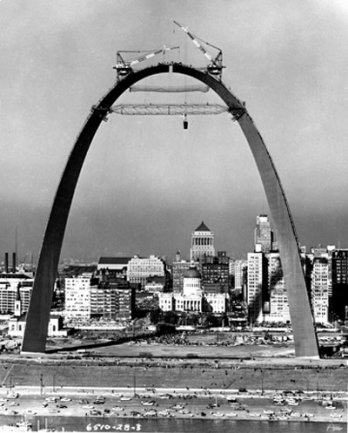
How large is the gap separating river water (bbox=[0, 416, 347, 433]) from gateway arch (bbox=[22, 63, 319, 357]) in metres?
8.78

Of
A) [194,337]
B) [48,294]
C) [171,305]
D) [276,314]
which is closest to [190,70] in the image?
[48,294]

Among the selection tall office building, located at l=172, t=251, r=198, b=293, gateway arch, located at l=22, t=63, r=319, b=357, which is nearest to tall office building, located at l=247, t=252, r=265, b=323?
tall office building, located at l=172, t=251, r=198, b=293

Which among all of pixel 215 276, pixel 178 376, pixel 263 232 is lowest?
pixel 178 376

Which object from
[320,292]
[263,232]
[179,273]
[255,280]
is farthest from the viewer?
[263,232]

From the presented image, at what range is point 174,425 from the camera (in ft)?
101

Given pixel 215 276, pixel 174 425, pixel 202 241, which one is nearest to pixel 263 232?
pixel 215 276

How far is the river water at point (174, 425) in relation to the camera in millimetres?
29984

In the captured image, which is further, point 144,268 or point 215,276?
point 144,268

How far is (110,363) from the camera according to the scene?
39.9m

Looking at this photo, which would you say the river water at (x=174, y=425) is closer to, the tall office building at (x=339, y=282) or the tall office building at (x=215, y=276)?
the tall office building at (x=339, y=282)

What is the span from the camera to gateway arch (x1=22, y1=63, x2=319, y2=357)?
3916 centimetres

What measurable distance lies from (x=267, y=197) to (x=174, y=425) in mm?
12764

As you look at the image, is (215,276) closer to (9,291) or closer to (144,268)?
(9,291)

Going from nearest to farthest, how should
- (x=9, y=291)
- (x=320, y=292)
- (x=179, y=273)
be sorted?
(x=320, y=292) → (x=9, y=291) → (x=179, y=273)
